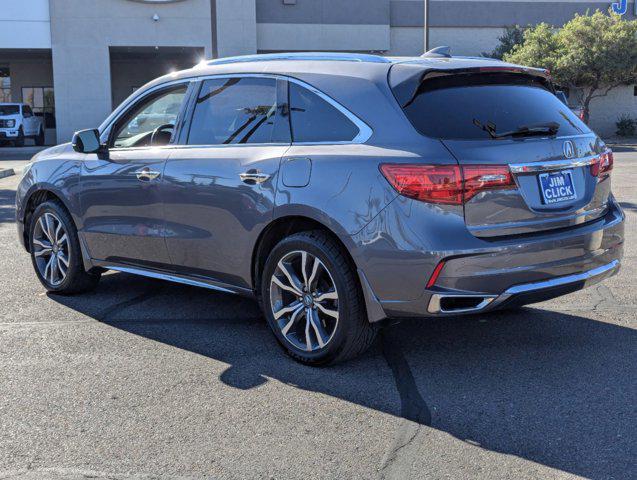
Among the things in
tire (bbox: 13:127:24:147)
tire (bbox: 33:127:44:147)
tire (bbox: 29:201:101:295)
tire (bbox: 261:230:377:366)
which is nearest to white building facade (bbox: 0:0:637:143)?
tire (bbox: 33:127:44:147)

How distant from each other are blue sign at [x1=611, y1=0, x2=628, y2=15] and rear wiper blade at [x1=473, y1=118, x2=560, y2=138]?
131 ft

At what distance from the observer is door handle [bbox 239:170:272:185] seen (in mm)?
4852

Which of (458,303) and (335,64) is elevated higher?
(335,64)

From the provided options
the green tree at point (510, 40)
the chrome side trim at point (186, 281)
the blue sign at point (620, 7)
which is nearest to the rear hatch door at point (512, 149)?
the chrome side trim at point (186, 281)

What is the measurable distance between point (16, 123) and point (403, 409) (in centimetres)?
3451

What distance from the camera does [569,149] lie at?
460cm

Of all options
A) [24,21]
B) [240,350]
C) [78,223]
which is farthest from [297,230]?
[24,21]

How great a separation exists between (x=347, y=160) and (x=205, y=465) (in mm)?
1843

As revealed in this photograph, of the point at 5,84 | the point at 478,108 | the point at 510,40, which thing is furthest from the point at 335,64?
the point at 5,84

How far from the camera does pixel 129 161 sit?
229 inches

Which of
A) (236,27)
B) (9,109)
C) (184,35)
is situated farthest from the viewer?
(236,27)

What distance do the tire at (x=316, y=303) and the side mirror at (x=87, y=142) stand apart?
1.98 m

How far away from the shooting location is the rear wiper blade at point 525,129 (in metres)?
4.41

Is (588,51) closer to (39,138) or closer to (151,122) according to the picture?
(39,138)
